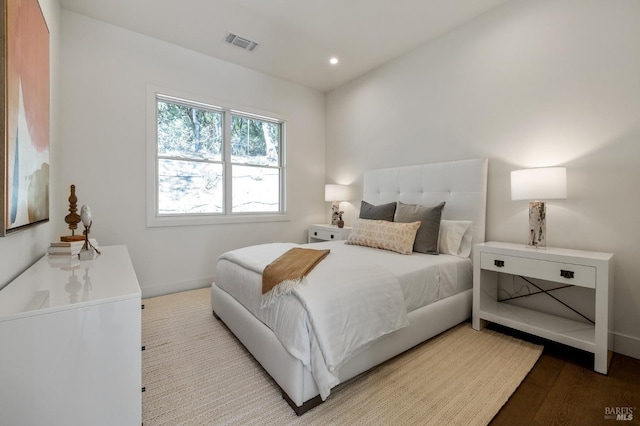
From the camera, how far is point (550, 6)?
91.3 inches

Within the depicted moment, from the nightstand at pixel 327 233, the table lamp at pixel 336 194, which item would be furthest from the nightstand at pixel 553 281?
the table lamp at pixel 336 194

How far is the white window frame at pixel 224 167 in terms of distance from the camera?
3.12 metres

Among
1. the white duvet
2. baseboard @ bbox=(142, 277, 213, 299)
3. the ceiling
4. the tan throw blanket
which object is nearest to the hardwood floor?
the white duvet

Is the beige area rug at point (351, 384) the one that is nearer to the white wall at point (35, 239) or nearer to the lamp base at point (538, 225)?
the lamp base at point (538, 225)

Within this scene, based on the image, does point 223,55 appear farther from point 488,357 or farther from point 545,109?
point 488,357

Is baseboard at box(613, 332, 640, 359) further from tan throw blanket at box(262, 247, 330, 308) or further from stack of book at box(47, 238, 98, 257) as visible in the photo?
Result: stack of book at box(47, 238, 98, 257)

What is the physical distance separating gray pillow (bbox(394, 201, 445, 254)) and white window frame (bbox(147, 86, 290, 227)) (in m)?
2.08

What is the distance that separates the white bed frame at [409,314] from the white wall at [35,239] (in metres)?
1.19

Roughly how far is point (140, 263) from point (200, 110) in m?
1.97

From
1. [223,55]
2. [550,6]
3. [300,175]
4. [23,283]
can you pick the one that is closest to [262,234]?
[300,175]

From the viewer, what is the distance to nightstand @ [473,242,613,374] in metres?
1.78

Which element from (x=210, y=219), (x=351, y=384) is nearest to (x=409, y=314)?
(x=351, y=384)

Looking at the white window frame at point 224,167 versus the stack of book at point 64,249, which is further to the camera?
the white window frame at point 224,167

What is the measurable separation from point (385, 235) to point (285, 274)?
4.24ft
